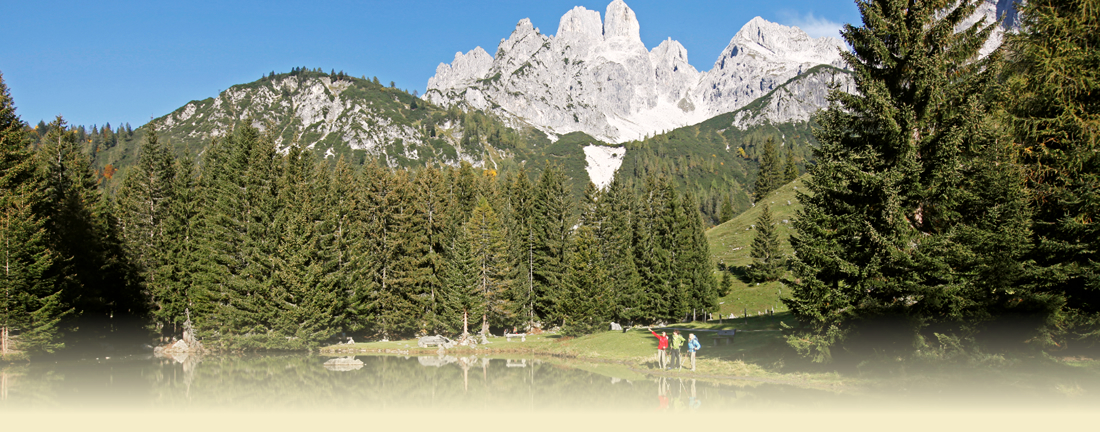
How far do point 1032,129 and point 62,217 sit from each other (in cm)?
6072

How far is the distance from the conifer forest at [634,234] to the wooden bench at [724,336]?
901cm

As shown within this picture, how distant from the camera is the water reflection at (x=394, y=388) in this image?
19.2 meters

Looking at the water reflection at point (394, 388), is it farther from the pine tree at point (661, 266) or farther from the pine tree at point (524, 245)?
the pine tree at point (524, 245)

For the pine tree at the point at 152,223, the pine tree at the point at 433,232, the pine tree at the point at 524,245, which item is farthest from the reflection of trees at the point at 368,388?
the pine tree at the point at 524,245

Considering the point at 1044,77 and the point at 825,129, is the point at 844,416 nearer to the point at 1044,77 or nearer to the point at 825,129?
the point at 825,129

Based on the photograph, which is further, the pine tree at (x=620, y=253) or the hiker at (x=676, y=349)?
the pine tree at (x=620, y=253)

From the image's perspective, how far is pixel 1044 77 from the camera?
2119 centimetres

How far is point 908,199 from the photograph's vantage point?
20484 mm

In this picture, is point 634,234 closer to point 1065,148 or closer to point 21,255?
point 1065,148

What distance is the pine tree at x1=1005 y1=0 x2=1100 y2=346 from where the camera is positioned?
19.3 meters

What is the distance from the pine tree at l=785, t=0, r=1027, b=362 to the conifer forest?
9 cm

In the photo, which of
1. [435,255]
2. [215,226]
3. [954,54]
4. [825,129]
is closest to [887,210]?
[825,129]

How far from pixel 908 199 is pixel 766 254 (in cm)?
5604

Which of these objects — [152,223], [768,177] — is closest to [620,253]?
[152,223]
